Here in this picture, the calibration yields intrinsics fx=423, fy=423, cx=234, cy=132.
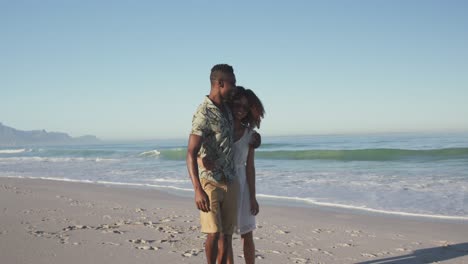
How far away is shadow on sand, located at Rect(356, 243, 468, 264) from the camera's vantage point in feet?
14.2

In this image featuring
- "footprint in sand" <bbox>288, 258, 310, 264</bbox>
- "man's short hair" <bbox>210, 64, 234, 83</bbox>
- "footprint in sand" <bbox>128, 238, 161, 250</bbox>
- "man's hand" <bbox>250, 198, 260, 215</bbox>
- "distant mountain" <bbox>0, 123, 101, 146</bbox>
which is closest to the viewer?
"man's short hair" <bbox>210, 64, 234, 83</bbox>

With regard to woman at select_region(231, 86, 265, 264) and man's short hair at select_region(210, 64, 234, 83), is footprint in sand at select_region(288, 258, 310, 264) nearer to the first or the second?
woman at select_region(231, 86, 265, 264)

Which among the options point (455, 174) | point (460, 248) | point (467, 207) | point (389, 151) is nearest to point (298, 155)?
point (389, 151)

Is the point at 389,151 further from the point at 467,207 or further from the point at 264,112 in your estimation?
the point at 264,112

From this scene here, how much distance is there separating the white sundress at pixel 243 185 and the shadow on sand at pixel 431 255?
5.26 feet

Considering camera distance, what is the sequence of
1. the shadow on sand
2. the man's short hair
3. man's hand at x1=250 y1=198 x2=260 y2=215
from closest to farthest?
the man's short hair < man's hand at x1=250 y1=198 x2=260 y2=215 < the shadow on sand

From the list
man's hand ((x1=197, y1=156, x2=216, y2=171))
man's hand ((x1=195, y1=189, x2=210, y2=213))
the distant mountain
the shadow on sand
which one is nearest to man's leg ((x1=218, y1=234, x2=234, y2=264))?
man's hand ((x1=195, y1=189, x2=210, y2=213))

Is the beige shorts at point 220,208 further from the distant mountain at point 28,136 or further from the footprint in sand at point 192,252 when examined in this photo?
the distant mountain at point 28,136

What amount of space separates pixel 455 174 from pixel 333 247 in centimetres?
976

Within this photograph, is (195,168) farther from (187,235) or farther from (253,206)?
(187,235)

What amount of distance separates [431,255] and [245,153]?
2.64 m

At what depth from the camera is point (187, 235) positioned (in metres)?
5.26

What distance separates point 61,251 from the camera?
14.3ft

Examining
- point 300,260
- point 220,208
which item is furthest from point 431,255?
point 220,208
